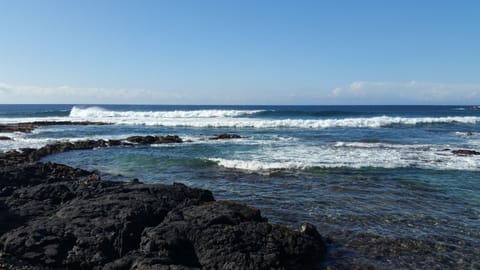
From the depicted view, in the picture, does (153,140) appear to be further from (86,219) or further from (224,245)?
(224,245)

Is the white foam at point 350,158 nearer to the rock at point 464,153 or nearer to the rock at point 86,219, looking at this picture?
the rock at point 464,153

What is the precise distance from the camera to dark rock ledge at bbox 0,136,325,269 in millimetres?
5777

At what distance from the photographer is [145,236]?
6270 millimetres

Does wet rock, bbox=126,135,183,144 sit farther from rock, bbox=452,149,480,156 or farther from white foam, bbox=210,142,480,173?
rock, bbox=452,149,480,156

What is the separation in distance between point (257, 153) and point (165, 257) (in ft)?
44.4

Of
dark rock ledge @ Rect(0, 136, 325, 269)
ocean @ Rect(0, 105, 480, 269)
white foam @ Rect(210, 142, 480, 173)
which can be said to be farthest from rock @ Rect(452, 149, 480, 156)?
dark rock ledge @ Rect(0, 136, 325, 269)

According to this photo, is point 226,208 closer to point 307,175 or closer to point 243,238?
point 243,238

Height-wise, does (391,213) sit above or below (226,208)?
below

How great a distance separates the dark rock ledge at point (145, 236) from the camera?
5777 mm

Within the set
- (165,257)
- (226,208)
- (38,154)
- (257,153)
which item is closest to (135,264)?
(165,257)

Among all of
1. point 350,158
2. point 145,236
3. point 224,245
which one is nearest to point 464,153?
point 350,158

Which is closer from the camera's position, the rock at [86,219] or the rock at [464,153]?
the rock at [86,219]

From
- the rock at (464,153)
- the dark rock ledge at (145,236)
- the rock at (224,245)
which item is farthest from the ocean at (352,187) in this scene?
the dark rock ledge at (145,236)

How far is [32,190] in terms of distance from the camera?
28.4 feet
